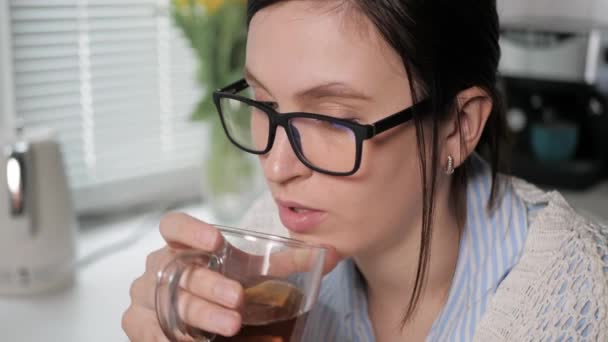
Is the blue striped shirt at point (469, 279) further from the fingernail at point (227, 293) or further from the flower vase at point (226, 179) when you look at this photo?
the flower vase at point (226, 179)

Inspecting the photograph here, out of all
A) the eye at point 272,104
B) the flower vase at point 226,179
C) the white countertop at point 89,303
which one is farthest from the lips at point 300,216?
the flower vase at point 226,179

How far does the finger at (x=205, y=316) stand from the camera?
2.48 feet

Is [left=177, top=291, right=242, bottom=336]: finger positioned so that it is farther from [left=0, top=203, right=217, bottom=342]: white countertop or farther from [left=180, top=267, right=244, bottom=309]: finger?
[left=0, top=203, right=217, bottom=342]: white countertop

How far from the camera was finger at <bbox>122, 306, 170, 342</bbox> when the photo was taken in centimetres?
95

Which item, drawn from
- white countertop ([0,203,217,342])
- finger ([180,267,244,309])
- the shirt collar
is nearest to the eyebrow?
finger ([180,267,244,309])

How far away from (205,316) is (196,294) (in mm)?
23

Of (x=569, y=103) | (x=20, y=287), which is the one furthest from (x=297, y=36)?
(x=569, y=103)

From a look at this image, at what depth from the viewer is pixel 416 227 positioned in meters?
1.08

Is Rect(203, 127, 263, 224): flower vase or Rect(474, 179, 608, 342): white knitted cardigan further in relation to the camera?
Rect(203, 127, 263, 224): flower vase

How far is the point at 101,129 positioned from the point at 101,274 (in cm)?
46

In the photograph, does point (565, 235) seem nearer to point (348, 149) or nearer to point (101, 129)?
point (348, 149)

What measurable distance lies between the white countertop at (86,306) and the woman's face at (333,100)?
1.68 feet

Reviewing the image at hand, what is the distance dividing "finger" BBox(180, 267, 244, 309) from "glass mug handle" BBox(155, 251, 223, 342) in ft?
0.04

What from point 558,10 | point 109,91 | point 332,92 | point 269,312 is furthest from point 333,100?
point 558,10
